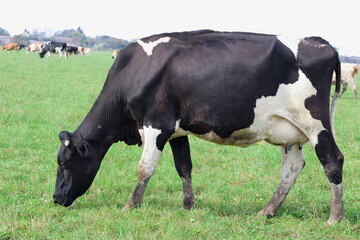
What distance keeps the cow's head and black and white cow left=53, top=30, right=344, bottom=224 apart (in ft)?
0.20

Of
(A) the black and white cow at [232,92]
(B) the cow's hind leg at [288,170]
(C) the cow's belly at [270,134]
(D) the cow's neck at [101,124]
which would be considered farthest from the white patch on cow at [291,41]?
(D) the cow's neck at [101,124]

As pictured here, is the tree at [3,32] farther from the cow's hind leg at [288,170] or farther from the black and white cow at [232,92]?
the cow's hind leg at [288,170]

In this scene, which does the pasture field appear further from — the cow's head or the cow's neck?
the cow's neck

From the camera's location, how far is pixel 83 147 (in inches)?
195

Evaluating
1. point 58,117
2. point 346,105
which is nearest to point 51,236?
point 58,117

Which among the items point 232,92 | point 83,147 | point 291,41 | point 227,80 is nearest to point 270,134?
point 232,92

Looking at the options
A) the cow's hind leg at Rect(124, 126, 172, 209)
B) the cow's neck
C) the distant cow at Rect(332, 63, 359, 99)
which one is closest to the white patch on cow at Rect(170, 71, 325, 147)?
the cow's hind leg at Rect(124, 126, 172, 209)

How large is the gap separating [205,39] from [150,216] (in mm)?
2120

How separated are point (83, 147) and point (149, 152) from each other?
0.85 metres

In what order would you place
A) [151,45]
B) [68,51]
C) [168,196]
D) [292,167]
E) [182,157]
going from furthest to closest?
1. [68,51]
2. [168,196]
3. [182,157]
4. [292,167]
5. [151,45]

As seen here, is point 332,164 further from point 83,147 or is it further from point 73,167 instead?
point 73,167

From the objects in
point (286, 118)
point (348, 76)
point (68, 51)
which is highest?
point (286, 118)

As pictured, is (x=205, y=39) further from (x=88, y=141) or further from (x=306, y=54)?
(x=88, y=141)

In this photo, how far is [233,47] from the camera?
184 inches
